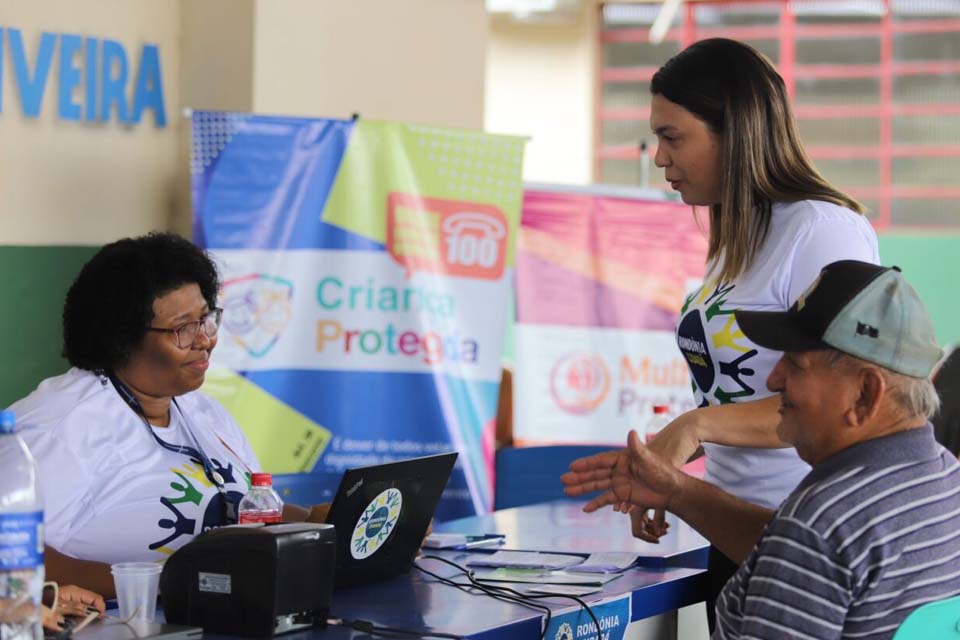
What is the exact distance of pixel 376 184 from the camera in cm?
398

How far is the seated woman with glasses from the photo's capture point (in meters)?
2.24

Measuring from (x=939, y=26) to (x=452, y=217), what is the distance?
6.31 meters

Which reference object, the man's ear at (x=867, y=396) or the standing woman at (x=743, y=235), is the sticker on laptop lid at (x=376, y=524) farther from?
the man's ear at (x=867, y=396)

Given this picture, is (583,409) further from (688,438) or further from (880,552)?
(880,552)

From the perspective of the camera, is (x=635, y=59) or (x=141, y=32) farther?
(x=635, y=59)

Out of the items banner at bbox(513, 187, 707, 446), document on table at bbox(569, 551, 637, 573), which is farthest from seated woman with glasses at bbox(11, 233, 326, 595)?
banner at bbox(513, 187, 707, 446)

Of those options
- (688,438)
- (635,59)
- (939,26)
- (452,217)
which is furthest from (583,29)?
(688,438)

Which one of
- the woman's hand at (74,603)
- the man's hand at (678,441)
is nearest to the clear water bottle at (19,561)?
the woman's hand at (74,603)

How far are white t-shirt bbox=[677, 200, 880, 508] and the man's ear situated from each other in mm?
601

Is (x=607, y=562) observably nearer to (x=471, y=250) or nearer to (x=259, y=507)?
(x=259, y=507)

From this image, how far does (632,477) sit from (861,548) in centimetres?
60

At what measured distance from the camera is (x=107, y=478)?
2.30 metres

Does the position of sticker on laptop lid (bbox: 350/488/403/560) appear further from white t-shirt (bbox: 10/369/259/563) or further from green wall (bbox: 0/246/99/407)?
green wall (bbox: 0/246/99/407)

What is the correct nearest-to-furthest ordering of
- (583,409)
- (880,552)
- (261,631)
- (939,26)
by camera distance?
(880,552)
(261,631)
(583,409)
(939,26)
